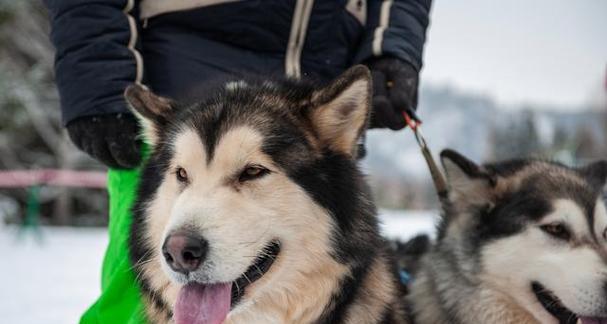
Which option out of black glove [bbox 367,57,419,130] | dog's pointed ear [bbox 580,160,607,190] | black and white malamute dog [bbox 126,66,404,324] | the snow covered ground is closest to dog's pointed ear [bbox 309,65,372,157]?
black and white malamute dog [bbox 126,66,404,324]

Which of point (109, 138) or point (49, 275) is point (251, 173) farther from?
point (49, 275)

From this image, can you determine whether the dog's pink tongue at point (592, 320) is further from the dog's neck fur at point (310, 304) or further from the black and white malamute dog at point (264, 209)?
the dog's neck fur at point (310, 304)

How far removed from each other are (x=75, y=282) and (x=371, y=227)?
589cm

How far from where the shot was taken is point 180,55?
2.47 meters

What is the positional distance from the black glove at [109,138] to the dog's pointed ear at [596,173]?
2251 mm

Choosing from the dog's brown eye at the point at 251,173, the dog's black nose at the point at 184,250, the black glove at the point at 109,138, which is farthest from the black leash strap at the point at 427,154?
the dog's black nose at the point at 184,250

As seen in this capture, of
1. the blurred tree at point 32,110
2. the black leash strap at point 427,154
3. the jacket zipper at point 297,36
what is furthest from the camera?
the blurred tree at point 32,110

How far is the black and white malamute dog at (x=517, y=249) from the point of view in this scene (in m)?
2.40

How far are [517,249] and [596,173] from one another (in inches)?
29.3

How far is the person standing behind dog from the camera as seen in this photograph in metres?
2.26

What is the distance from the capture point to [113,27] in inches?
90.6

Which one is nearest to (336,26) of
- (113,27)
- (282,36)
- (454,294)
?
(282,36)

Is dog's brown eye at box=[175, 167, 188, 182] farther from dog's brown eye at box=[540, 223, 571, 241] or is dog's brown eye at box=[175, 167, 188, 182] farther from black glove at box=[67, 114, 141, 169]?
dog's brown eye at box=[540, 223, 571, 241]

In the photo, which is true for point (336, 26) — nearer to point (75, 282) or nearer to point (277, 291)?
point (277, 291)
